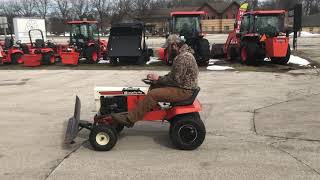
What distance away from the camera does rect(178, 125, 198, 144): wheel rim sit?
22.3 feet

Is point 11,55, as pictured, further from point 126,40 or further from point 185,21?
point 185,21

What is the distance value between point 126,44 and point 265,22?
6232 mm

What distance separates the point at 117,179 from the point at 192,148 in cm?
153

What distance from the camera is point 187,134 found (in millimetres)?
6805

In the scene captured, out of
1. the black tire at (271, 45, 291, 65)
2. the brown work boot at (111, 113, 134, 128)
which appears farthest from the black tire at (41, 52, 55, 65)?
the brown work boot at (111, 113, 134, 128)

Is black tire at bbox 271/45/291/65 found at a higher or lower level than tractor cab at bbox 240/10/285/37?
lower

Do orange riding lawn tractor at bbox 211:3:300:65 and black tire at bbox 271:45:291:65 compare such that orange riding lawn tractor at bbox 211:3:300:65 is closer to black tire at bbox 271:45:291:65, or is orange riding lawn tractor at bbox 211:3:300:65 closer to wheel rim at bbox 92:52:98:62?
black tire at bbox 271:45:291:65

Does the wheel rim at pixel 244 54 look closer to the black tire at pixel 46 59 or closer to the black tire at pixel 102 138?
the black tire at pixel 46 59

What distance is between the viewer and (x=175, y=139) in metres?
6.82

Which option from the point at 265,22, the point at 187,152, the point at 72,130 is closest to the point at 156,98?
the point at 187,152

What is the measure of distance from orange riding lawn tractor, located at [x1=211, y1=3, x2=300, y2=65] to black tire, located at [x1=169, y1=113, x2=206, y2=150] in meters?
13.3

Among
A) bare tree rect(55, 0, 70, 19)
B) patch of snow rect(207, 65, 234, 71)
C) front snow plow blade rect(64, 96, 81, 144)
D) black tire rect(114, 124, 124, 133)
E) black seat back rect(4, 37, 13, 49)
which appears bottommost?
patch of snow rect(207, 65, 234, 71)

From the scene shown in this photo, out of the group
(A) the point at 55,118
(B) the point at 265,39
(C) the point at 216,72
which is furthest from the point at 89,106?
(B) the point at 265,39

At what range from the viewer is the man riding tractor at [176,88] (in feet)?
22.2
